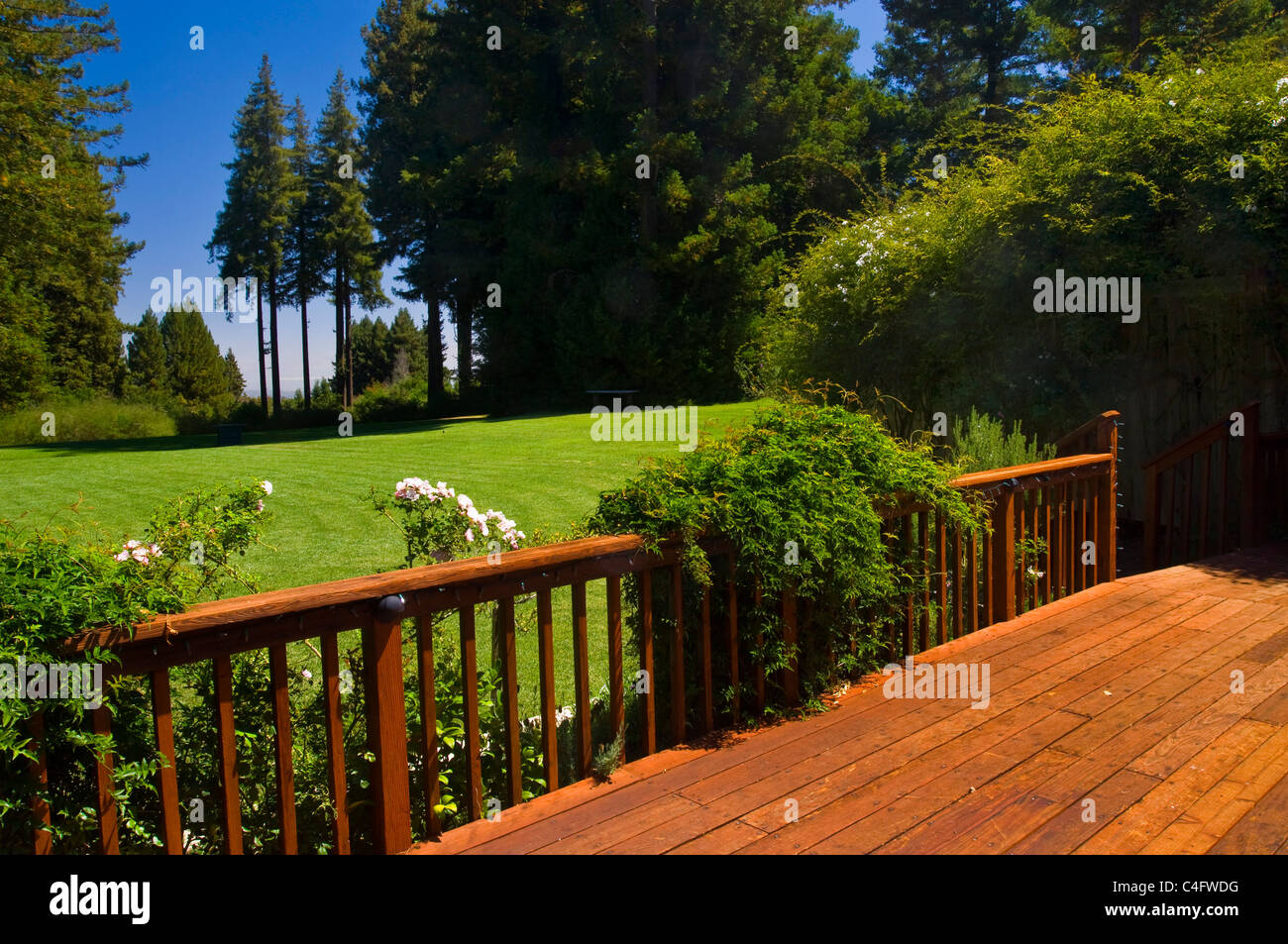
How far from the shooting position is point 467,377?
30.5 meters

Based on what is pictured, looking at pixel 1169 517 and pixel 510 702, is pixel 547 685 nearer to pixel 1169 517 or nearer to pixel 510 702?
pixel 510 702

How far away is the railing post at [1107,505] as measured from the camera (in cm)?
567

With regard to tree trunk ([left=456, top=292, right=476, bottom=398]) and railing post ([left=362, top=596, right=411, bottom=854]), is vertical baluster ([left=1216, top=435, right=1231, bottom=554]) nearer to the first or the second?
railing post ([left=362, top=596, right=411, bottom=854])

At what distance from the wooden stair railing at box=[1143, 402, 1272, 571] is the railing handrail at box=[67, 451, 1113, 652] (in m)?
5.84

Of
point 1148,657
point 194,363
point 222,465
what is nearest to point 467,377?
point 222,465

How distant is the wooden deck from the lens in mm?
2600

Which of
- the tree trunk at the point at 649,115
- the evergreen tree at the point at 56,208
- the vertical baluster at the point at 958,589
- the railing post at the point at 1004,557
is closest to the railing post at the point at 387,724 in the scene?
the vertical baluster at the point at 958,589

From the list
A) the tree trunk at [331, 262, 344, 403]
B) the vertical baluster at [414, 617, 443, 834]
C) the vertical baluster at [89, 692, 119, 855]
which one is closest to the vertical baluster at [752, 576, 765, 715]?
the vertical baluster at [414, 617, 443, 834]

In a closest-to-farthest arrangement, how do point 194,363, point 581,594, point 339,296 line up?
1. point 581,594
2. point 339,296
3. point 194,363

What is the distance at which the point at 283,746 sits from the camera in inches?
92.3

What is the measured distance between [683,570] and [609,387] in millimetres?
21841

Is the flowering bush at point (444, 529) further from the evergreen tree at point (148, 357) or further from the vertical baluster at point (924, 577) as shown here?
the evergreen tree at point (148, 357)

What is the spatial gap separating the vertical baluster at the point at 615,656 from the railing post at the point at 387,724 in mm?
785
